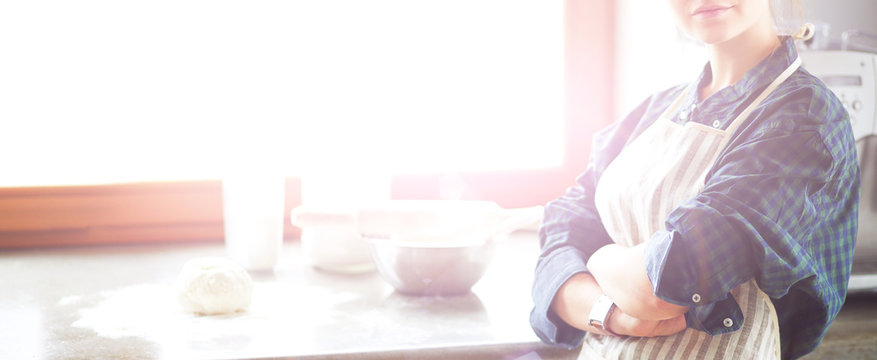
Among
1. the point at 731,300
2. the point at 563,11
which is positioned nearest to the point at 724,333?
the point at 731,300

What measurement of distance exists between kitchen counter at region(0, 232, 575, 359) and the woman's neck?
39 centimetres

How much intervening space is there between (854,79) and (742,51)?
1.36 ft

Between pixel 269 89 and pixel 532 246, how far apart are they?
0.61 metres

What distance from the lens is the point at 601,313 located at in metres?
0.76

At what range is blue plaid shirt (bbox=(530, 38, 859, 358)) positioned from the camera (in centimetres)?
64

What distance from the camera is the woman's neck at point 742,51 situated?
76 centimetres

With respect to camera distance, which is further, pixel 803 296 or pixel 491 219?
pixel 491 219

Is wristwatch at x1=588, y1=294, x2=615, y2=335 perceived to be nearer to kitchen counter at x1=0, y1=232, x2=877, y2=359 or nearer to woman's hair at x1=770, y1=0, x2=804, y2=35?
kitchen counter at x1=0, y1=232, x2=877, y2=359

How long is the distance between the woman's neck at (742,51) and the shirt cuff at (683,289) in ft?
0.72

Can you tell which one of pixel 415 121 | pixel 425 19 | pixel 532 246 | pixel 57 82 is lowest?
pixel 532 246

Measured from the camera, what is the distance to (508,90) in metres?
1.63

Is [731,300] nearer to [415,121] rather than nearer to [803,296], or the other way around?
[803,296]

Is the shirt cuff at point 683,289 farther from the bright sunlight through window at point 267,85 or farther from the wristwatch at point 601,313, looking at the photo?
the bright sunlight through window at point 267,85

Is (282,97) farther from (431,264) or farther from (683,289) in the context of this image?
(683,289)
